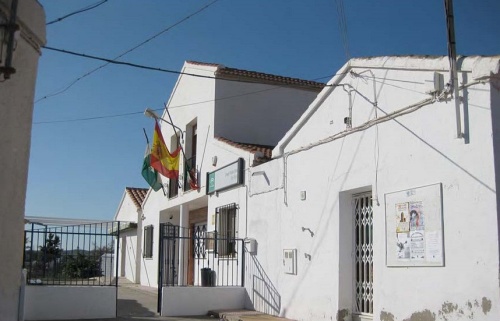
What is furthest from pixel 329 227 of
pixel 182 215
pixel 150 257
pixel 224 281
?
pixel 150 257

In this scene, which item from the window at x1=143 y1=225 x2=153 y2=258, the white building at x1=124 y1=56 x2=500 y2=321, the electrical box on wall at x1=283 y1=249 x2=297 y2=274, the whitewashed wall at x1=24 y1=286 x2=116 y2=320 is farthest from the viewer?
the window at x1=143 y1=225 x2=153 y2=258

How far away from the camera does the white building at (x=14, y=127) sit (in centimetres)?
660

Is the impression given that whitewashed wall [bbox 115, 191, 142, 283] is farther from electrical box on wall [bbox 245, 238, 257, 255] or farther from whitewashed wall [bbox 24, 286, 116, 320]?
whitewashed wall [bbox 24, 286, 116, 320]

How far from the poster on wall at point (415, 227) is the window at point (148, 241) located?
14.7m

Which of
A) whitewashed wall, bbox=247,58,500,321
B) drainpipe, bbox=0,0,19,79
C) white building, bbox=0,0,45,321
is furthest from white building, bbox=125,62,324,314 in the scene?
drainpipe, bbox=0,0,19,79

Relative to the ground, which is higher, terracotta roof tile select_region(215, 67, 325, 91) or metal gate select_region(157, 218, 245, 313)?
terracotta roof tile select_region(215, 67, 325, 91)

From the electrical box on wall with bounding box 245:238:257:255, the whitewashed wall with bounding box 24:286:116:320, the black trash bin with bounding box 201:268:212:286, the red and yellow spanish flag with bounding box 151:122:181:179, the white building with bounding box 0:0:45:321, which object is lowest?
the whitewashed wall with bounding box 24:286:116:320

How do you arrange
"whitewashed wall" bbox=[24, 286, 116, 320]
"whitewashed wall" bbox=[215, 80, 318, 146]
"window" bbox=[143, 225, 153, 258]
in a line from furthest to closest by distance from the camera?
"window" bbox=[143, 225, 153, 258] → "whitewashed wall" bbox=[215, 80, 318, 146] → "whitewashed wall" bbox=[24, 286, 116, 320]

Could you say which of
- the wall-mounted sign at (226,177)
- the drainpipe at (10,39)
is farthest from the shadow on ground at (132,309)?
the drainpipe at (10,39)

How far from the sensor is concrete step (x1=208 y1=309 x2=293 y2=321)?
1191 centimetres

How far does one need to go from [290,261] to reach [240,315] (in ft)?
5.53

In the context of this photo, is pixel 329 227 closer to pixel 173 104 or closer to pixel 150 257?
pixel 173 104

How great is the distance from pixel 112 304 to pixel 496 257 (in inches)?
328

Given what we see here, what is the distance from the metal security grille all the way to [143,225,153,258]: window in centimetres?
1333
